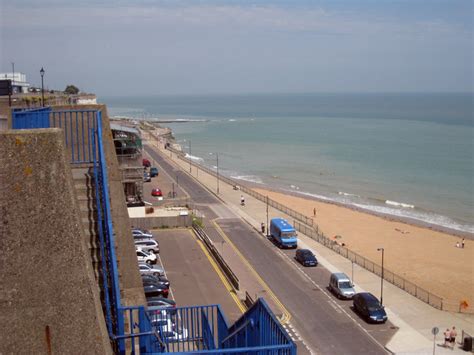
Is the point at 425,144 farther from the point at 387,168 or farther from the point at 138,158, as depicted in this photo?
the point at 138,158

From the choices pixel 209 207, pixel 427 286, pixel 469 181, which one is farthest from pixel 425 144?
pixel 427 286

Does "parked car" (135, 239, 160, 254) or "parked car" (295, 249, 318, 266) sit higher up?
"parked car" (135, 239, 160, 254)

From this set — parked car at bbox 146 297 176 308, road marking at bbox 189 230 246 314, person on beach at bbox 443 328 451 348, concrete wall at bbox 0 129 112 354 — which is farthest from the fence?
concrete wall at bbox 0 129 112 354

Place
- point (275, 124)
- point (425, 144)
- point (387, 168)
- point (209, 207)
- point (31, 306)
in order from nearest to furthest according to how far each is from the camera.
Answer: point (31, 306)
point (209, 207)
point (387, 168)
point (425, 144)
point (275, 124)

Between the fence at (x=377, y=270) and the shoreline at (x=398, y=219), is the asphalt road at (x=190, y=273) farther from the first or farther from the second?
the shoreline at (x=398, y=219)

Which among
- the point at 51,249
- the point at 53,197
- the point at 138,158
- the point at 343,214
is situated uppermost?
the point at 53,197

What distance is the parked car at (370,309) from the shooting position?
23.2 m

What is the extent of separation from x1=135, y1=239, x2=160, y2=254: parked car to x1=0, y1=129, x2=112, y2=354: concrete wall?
25.7 metres

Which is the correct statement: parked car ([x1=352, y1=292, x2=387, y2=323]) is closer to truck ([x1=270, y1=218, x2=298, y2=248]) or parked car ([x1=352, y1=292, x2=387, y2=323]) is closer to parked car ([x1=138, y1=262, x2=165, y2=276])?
parked car ([x1=138, y1=262, x2=165, y2=276])

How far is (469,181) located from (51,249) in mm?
73764

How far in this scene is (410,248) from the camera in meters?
40.5

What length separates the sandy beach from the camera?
32.5m

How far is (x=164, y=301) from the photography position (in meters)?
21.3

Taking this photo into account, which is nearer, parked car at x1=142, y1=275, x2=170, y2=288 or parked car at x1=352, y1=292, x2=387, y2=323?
parked car at x1=352, y1=292, x2=387, y2=323
